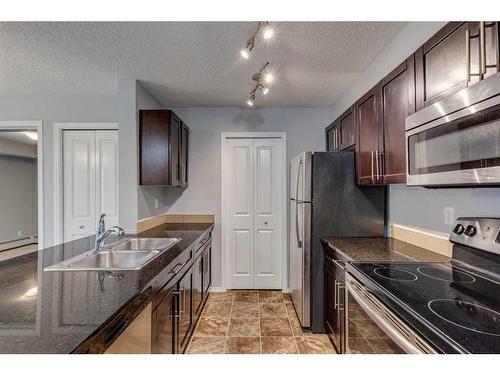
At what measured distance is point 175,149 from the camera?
9.64 ft

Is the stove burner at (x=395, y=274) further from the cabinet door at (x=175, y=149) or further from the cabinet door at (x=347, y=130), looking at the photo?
the cabinet door at (x=175, y=149)

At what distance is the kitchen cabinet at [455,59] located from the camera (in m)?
1.05

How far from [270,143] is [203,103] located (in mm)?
1029

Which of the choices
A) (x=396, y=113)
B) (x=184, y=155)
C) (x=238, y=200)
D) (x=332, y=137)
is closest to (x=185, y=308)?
(x=238, y=200)

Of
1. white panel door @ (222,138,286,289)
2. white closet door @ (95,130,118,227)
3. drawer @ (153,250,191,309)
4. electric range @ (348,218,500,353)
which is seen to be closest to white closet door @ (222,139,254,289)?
white panel door @ (222,138,286,289)

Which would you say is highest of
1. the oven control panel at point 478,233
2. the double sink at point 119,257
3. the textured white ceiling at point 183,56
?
the textured white ceiling at point 183,56

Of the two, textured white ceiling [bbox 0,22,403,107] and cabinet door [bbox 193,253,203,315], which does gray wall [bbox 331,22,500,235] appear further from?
cabinet door [bbox 193,253,203,315]

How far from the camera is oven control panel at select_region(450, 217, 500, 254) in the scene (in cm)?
129

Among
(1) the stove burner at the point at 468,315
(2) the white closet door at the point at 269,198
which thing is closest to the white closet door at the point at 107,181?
(2) the white closet door at the point at 269,198

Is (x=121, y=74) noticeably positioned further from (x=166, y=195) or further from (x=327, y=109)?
(x=327, y=109)

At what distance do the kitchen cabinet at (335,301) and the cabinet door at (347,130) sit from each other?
1.10 metres

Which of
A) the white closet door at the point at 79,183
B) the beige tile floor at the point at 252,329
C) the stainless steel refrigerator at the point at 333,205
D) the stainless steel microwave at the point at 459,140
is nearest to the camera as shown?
the stainless steel microwave at the point at 459,140

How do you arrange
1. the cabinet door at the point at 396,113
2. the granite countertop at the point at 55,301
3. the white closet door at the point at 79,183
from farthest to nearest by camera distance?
the white closet door at the point at 79,183, the cabinet door at the point at 396,113, the granite countertop at the point at 55,301

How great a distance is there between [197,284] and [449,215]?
2.19m
